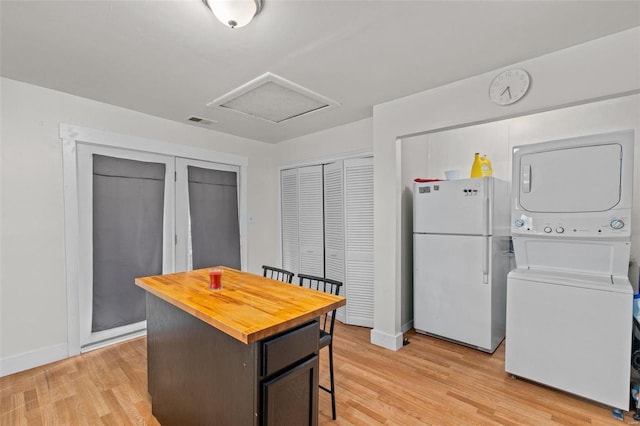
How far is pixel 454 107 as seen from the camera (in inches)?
96.2

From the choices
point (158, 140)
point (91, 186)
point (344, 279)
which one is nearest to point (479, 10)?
point (344, 279)

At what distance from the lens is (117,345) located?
9.83ft

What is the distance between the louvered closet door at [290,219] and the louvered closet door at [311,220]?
0.28 ft

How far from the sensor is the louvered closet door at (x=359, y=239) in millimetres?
3451

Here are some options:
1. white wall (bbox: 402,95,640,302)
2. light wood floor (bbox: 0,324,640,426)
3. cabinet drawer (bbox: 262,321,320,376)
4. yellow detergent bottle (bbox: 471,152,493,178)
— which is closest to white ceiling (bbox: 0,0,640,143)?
yellow detergent bottle (bbox: 471,152,493,178)

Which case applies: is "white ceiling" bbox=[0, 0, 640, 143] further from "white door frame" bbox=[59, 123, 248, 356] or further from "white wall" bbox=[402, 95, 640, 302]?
"white wall" bbox=[402, 95, 640, 302]

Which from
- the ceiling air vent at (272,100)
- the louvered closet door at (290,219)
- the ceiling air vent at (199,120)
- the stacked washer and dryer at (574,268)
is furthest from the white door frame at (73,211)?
the stacked washer and dryer at (574,268)

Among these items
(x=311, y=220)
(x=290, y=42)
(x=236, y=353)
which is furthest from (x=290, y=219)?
(x=236, y=353)

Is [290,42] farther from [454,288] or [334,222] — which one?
[454,288]

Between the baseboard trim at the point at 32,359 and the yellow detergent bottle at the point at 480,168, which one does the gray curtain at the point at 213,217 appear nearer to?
the baseboard trim at the point at 32,359

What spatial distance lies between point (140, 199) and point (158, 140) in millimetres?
691

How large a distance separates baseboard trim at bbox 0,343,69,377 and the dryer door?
418 cm

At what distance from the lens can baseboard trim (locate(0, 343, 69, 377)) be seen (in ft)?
7.89

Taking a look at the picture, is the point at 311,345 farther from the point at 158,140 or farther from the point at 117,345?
the point at 158,140
